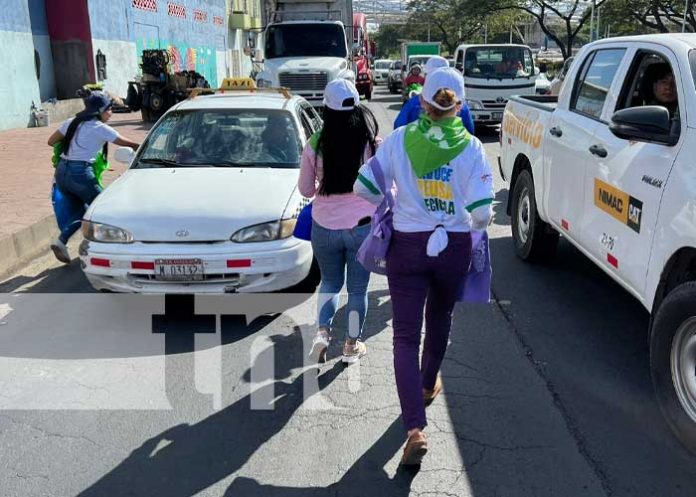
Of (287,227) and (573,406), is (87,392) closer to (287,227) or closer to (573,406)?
(287,227)

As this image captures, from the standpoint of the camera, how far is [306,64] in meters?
18.2

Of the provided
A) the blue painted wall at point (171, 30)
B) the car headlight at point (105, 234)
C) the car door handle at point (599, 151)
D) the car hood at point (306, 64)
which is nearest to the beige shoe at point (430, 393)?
the car door handle at point (599, 151)

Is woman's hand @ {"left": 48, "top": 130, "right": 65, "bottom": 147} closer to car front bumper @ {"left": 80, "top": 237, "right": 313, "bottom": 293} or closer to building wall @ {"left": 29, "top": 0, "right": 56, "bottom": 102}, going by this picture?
car front bumper @ {"left": 80, "top": 237, "right": 313, "bottom": 293}

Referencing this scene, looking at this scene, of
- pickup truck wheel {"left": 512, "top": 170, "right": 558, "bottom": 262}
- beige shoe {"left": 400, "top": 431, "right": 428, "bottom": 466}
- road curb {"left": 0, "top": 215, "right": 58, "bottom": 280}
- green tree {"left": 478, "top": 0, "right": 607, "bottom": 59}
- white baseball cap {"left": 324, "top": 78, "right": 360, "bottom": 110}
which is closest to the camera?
beige shoe {"left": 400, "top": 431, "right": 428, "bottom": 466}

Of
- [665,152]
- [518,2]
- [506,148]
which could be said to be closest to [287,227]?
[665,152]

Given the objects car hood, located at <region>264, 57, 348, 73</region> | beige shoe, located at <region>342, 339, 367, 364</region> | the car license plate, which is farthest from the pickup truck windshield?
beige shoe, located at <region>342, 339, 367, 364</region>

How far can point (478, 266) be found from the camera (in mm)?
3543

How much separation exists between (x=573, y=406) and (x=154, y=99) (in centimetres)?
1814

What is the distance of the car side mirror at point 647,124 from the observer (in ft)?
12.1

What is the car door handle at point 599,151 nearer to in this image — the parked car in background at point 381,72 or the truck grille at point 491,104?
the truck grille at point 491,104

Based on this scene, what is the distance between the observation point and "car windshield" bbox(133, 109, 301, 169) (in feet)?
20.7

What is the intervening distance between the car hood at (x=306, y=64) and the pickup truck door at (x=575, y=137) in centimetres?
1286

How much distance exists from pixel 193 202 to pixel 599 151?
2.90 metres

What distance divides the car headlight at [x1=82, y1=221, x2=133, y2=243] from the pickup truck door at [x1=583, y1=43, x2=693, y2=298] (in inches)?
128
